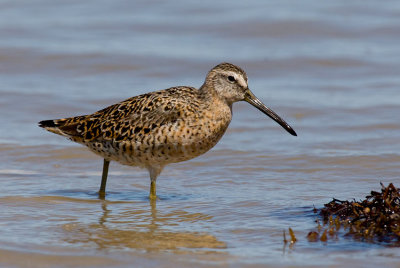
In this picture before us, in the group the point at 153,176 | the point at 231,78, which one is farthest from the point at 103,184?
the point at 231,78

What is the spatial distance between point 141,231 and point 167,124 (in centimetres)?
130

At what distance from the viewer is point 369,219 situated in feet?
21.9

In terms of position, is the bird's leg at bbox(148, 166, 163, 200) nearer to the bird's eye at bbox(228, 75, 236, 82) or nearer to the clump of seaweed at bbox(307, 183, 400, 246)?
the bird's eye at bbox(228, 75, 236, 82)

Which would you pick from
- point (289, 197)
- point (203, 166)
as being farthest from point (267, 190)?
point (203, 166)

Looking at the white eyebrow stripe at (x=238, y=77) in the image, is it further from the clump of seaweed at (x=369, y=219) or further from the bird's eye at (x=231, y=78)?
the clump of seaweed at (x=369, y=219)

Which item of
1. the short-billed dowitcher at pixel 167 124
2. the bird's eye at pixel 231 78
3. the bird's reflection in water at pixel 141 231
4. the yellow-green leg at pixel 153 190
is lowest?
the bird's reflection in water at pixel 141 231

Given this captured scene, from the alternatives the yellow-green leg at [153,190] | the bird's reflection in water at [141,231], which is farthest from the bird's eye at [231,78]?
the bird's reflection in water at [141,231]

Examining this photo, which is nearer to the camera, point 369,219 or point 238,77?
point 369,219

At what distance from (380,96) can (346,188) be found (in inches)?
147

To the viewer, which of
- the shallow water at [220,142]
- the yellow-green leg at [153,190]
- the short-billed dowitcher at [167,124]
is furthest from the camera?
the yellow-green leg at [153,190]

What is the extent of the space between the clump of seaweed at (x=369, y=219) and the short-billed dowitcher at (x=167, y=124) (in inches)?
58.4

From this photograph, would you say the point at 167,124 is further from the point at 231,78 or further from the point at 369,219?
the point at 369,219

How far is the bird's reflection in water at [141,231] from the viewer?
6.48 metres

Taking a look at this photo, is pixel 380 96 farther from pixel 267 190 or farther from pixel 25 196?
pixel 25 196
